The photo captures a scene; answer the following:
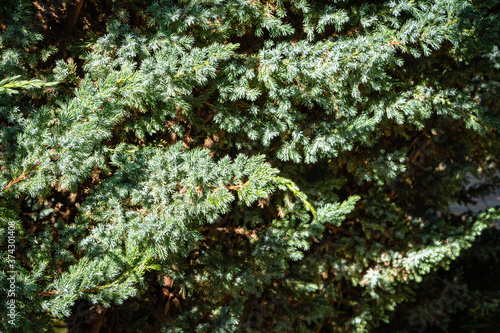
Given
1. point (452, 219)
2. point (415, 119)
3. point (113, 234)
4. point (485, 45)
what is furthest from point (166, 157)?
point (452, 219)

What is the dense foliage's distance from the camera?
1.67m

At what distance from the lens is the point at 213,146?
2295mm

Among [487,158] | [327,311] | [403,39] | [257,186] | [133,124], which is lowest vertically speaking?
[327,311]

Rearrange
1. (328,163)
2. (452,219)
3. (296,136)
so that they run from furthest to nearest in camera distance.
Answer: (452,219) < (328,163) < (296,136)

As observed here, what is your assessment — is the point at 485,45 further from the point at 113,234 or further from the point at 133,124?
the point at 113,234

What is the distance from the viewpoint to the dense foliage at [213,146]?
167 cm

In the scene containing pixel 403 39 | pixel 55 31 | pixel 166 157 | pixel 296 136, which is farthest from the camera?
pixel 55 31

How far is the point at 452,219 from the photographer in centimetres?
362

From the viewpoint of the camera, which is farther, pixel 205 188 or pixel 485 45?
pixel 485 45

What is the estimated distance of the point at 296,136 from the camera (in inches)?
81.7

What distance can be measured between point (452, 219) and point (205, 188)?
8.84ft

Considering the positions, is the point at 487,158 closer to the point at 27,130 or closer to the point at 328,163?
the point at 328,163

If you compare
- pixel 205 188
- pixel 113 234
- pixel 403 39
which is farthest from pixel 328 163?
pixel 113 234

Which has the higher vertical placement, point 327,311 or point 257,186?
point 257,186
